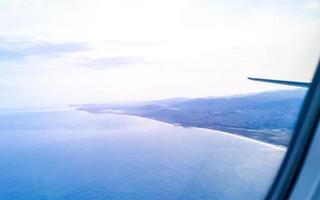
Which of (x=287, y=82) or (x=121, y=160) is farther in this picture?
(x=121, y=160)

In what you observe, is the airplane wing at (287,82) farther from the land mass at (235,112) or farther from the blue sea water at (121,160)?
the blue sea water at (121,160)

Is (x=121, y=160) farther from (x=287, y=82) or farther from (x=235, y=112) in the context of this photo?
(x=287, y=82)

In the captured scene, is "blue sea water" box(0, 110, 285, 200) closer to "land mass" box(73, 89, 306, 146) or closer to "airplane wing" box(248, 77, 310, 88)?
"land mass" box(73, 89, 306, 146)

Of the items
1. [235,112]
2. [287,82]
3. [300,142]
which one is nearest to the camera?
[300,142]

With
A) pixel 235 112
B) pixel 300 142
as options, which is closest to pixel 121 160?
pixel 235 112

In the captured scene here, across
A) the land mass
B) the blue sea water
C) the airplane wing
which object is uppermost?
the airplane wing

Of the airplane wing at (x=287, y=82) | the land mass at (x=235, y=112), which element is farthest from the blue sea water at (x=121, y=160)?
the airplane wing at (x=287, y=82)

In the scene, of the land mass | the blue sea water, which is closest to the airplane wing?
the land mass
